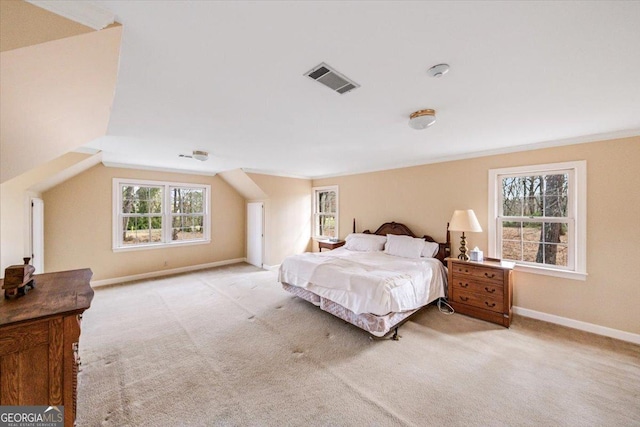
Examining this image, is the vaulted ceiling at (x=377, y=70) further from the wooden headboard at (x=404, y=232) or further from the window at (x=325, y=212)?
the window at (x=325, y=212)

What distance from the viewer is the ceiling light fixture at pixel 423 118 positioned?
223cm

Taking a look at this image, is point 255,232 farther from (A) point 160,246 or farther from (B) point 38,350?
(B) point 38,350

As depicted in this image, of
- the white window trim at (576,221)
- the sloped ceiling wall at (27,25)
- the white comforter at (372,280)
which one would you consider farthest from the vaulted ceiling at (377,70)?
the white comforter at (372,280)

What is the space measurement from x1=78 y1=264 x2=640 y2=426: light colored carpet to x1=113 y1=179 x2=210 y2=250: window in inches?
81.0

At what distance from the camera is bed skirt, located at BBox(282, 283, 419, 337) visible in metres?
2.71

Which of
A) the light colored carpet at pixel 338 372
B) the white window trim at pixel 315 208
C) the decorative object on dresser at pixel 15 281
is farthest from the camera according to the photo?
the white window trim at pixel 315 208

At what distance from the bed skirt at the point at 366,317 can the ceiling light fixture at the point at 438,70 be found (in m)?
2.38

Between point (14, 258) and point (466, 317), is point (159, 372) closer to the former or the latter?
point (14, 258)

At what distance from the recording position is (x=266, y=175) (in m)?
5.84

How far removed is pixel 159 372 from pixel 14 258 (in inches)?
94.8

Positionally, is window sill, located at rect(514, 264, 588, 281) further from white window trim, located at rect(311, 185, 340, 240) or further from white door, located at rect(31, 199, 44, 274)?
white door, located at rect(31, 199, 44, 274)

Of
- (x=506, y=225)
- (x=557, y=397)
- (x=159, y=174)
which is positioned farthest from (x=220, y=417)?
(x=159, y=174)

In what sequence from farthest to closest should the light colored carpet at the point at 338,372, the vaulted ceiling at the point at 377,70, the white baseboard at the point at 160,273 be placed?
the white baseboard at the point at 160,273, the light colored carpet at the point at 338,372, the vaulted ceiling at the point at 377,70

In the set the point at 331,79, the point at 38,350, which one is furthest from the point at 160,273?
the point at 331,79
